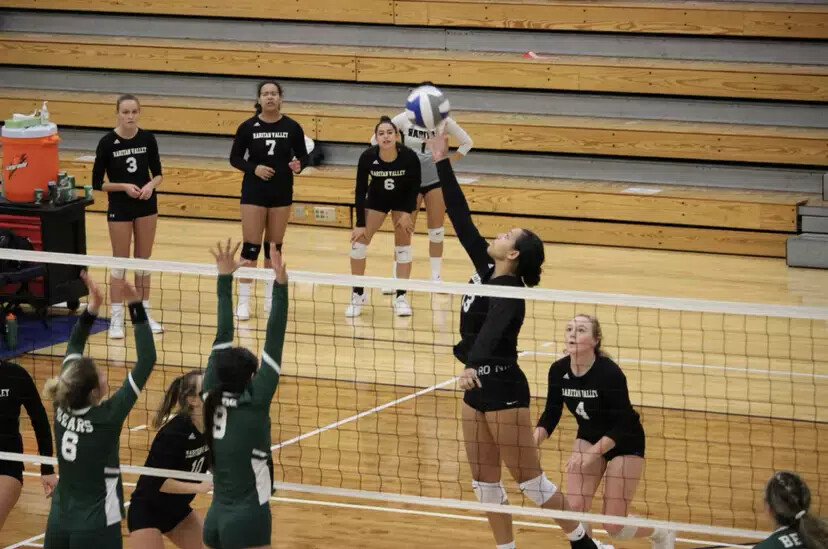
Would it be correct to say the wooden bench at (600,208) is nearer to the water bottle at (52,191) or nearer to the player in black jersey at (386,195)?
the player in black jersey at (386,195)

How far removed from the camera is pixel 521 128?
16734 mm

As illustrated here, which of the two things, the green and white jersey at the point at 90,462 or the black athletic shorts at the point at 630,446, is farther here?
the black athletic shorts at the point at 630,446

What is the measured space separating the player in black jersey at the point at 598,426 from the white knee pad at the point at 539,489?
0.31m

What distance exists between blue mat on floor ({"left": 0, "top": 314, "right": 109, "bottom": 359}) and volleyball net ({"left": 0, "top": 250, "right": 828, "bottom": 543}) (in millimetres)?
73

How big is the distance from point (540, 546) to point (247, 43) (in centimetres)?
1164

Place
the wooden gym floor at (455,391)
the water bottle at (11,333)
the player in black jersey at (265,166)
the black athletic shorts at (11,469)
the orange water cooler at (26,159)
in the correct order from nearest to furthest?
the black athletic shorts at (11,469) → the wooden gym floor at (455,391) → the water bottle at (11,333) → the player in black jersey at (265,166) → the orange water cooler at (26,159)

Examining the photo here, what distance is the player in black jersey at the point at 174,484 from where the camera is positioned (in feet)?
22.7

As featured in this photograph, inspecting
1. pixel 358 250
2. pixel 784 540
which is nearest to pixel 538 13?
pixel 358 250

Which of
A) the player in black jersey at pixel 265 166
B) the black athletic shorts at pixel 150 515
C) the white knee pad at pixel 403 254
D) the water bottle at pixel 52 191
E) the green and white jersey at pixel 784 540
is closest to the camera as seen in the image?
the green and white jersey at pixel 784 540

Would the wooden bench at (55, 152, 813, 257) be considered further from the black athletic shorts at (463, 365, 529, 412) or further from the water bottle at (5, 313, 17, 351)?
the black athletic shorts at (463, 365, 529, 412)

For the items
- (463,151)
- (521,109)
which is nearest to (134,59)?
(521,109)

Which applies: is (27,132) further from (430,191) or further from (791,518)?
(791,518)

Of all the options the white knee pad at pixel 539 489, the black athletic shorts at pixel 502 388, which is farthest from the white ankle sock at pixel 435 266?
the black athletic shorts at pixel 502 388

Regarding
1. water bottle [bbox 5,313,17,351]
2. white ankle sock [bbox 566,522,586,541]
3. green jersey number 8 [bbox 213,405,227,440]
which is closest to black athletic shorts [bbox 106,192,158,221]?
water bottle [bbox 5,313,17,351]
